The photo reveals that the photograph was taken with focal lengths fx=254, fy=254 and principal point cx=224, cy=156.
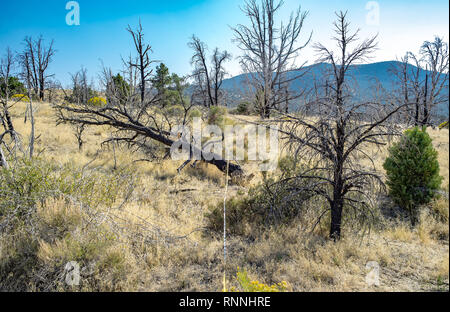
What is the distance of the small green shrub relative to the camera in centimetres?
655

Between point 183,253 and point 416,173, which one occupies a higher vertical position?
point 416,173

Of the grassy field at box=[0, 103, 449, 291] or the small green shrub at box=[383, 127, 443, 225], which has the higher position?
the small green shrub at box=[383, 127, 443, 225]

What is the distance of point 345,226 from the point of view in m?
4.98

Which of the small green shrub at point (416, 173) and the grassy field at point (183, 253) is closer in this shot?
the grassy field at point (183, 253)

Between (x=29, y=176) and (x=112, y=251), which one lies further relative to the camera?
(x=29, y=176)

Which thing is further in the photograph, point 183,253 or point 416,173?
point 416,173

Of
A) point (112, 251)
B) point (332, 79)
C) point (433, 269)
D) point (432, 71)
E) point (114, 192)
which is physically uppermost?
point (432, 71)

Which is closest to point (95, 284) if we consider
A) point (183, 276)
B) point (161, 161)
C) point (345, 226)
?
point (183, 276)

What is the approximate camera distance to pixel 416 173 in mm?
6738

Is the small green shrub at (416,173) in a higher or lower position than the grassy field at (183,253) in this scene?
higher

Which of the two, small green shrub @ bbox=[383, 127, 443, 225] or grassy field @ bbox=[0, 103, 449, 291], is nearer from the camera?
grassy field @ bbox=[0, 103, 449, 291]

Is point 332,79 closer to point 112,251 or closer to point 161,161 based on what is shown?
point 112,251

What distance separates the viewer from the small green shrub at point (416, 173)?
655cm

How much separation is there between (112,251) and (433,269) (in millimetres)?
4590
